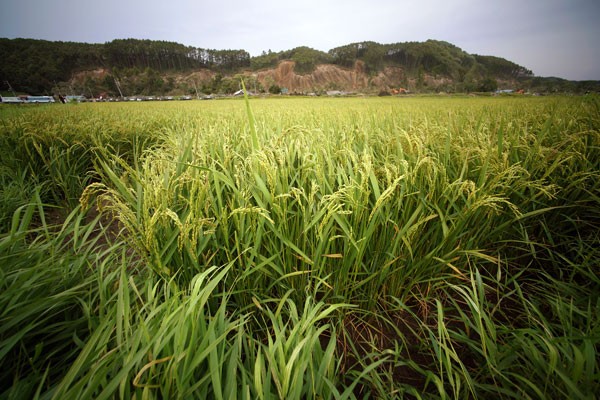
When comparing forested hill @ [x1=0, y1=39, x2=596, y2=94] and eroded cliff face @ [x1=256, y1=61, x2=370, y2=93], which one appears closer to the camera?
forested hill @ [x1=0, y1=39, x2=596, y2=94]

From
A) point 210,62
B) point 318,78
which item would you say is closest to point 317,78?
point 318,78

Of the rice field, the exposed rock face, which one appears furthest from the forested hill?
the rice field

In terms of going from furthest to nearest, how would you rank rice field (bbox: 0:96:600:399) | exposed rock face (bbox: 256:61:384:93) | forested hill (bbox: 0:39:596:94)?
1. exposed rock face (bbox: 256:61:384:93)
2. forested hill (bbox: 0:39:596:94)
3. rice field (bbox: 0:96:600:399)

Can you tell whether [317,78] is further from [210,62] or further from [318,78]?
[210,62]

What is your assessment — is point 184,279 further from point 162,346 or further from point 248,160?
point 248,160

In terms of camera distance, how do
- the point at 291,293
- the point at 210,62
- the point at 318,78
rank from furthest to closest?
the point at 210,62, the point at 318,78, the point at 291,293

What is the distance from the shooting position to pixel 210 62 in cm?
10719

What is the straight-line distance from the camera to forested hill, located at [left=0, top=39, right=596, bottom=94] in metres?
77.3

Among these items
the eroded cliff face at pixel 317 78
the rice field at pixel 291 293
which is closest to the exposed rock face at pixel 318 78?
the eroded cliff face at pixel 317 78

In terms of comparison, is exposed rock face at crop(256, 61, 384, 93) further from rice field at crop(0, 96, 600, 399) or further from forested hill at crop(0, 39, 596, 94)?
rice field at crop(0, 96, 600, 399)

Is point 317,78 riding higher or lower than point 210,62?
lower

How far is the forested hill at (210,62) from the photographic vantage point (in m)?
77.3

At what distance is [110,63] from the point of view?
9512cm

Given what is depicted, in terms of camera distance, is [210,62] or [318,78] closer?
[318,78]
